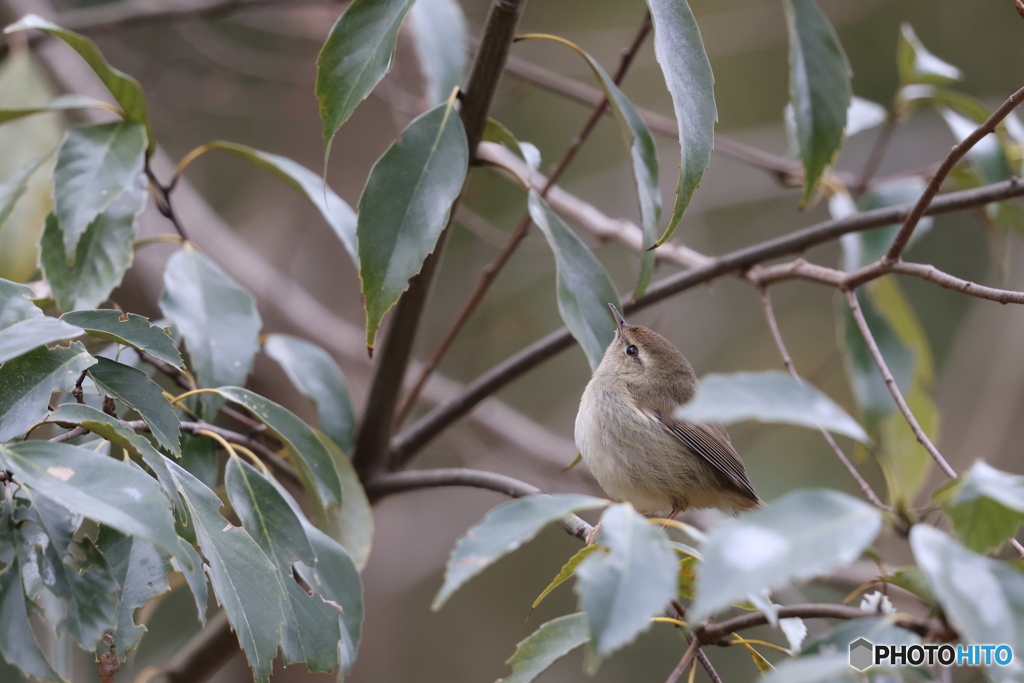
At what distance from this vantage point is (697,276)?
2.32 m

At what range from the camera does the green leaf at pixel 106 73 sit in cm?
194

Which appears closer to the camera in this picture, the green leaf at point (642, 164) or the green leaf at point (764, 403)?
the green leaf at point (764, 403)

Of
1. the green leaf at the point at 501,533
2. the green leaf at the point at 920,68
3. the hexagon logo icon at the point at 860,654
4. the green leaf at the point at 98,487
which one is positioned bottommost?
the green leaf at the point at 98,487

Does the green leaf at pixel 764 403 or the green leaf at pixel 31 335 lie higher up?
the green leaf at pixel 764 403

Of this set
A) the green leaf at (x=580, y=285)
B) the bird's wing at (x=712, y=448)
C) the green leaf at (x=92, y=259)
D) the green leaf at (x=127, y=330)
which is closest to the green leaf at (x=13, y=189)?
the green leaf at (x=92, y=259)

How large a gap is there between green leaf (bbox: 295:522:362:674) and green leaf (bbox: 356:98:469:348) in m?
0.46

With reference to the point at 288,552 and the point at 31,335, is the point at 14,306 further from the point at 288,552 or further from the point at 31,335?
the point at 288,552

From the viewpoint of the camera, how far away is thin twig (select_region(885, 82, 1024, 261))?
1685 mm

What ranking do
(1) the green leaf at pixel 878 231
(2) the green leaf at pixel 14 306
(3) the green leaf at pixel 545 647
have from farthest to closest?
(1) the green leaf at pixel 878 231 → (3) the green leaf at pixel 545 647 → (2) the green leaf at pixel 14 306

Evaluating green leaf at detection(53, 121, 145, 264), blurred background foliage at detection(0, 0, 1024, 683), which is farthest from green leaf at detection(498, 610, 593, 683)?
blurred background foliage at detection(0, 0, 1024, 683)

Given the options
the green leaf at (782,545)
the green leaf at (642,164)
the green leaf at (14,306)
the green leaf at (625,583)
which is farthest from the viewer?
the green leaf at (642,164)

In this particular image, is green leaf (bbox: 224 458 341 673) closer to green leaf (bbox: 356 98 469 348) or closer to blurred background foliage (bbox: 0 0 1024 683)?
green leaf (bbox: 356 98 469 348)

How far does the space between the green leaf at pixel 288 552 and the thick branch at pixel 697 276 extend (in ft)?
2.73

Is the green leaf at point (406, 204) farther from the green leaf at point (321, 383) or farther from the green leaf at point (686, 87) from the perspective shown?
the green leaf at point (321, 383)
